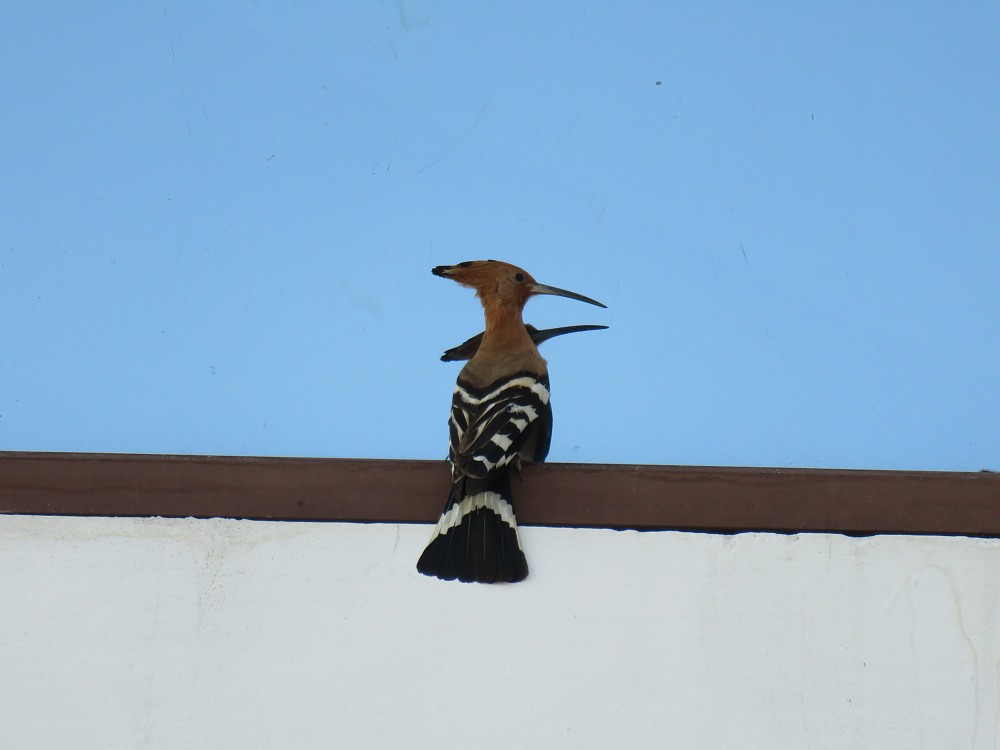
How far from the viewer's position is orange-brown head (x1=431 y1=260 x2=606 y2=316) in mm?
2818

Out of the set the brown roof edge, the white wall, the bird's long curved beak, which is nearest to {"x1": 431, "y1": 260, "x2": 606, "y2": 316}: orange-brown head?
the bird's long curved beak

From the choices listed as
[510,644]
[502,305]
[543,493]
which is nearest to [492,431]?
[543,493]

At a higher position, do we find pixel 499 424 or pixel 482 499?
pixel 499 424

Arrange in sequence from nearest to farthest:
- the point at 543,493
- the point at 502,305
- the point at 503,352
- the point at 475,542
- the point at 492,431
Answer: the point at 475,542
the point at 543,493
the point at 492,431
the point at 503,352
the point at 502,305

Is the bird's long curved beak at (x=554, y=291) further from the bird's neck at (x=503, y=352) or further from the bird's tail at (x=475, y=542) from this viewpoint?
the bird's tail at (x=475, y=542)

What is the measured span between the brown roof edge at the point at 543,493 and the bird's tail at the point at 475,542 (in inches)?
2.3

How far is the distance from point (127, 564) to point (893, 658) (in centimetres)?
151

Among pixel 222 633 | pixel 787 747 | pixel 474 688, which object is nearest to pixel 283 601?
pixel 222 633

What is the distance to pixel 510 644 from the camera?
188cm

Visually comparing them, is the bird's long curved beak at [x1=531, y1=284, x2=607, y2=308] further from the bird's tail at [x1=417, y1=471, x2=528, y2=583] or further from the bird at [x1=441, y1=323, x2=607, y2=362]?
the bird's tail at [x1=417, y1=471, x2=528, y2=583]

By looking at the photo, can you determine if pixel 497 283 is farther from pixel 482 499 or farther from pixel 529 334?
pixel 482 499

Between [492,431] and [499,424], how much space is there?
44 millimetres

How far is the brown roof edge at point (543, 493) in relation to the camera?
195 cm

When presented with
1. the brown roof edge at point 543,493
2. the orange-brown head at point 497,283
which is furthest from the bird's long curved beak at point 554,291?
the brown roof edge at point 543,493
